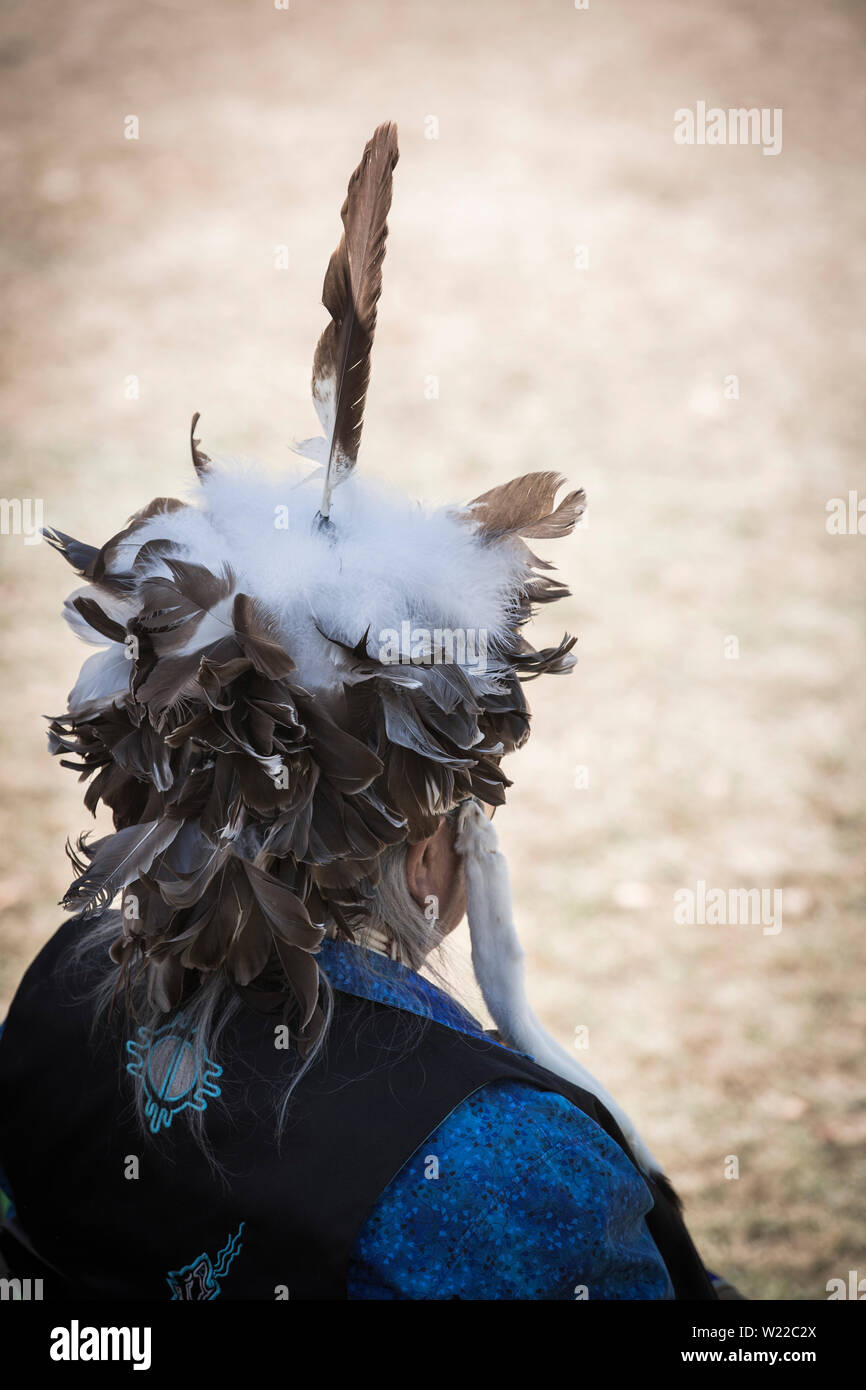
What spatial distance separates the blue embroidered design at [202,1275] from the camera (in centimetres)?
161

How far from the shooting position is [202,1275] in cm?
165

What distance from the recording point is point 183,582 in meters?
1.60

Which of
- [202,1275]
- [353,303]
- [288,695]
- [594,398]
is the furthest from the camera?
[594,398]

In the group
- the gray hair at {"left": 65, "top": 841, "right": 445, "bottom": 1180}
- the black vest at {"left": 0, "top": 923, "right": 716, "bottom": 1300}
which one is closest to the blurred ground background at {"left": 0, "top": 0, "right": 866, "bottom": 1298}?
the gray hair at {"left": 65, "top": 841, "right": 445, "bottom": 1180}

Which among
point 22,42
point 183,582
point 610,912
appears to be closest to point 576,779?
point 610,912

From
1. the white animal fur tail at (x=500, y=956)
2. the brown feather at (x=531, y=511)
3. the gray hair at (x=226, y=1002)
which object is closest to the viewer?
the gray hair at (x=226, y=1002)

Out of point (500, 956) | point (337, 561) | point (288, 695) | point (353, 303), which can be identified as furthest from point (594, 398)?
point (288, 695)

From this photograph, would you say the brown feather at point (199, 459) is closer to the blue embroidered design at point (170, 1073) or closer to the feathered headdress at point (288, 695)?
the feathered headdress at point (288, 695)

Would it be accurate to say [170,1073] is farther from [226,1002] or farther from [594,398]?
[594,398]

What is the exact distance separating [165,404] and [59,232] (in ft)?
7.75

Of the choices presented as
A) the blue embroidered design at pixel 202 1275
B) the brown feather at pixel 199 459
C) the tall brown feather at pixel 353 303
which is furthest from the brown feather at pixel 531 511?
the blue embroidered design at pixel 202 1275

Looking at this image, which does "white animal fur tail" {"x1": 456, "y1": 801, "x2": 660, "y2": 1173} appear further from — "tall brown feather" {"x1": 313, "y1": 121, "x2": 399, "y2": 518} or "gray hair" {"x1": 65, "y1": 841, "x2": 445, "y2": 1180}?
"tall brown feather" {"x1": 313, "y1": 121, "x2": 399, "y2": 518}

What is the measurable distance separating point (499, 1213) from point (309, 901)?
0.50 m

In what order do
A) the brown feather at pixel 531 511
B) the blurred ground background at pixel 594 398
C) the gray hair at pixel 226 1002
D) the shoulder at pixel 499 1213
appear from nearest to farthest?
the shoulder at pixel 499 1213
the gray hair at pixel 226 1002
the brown feather at pixel 531 511
the blurred ground background at pixel 594 398
